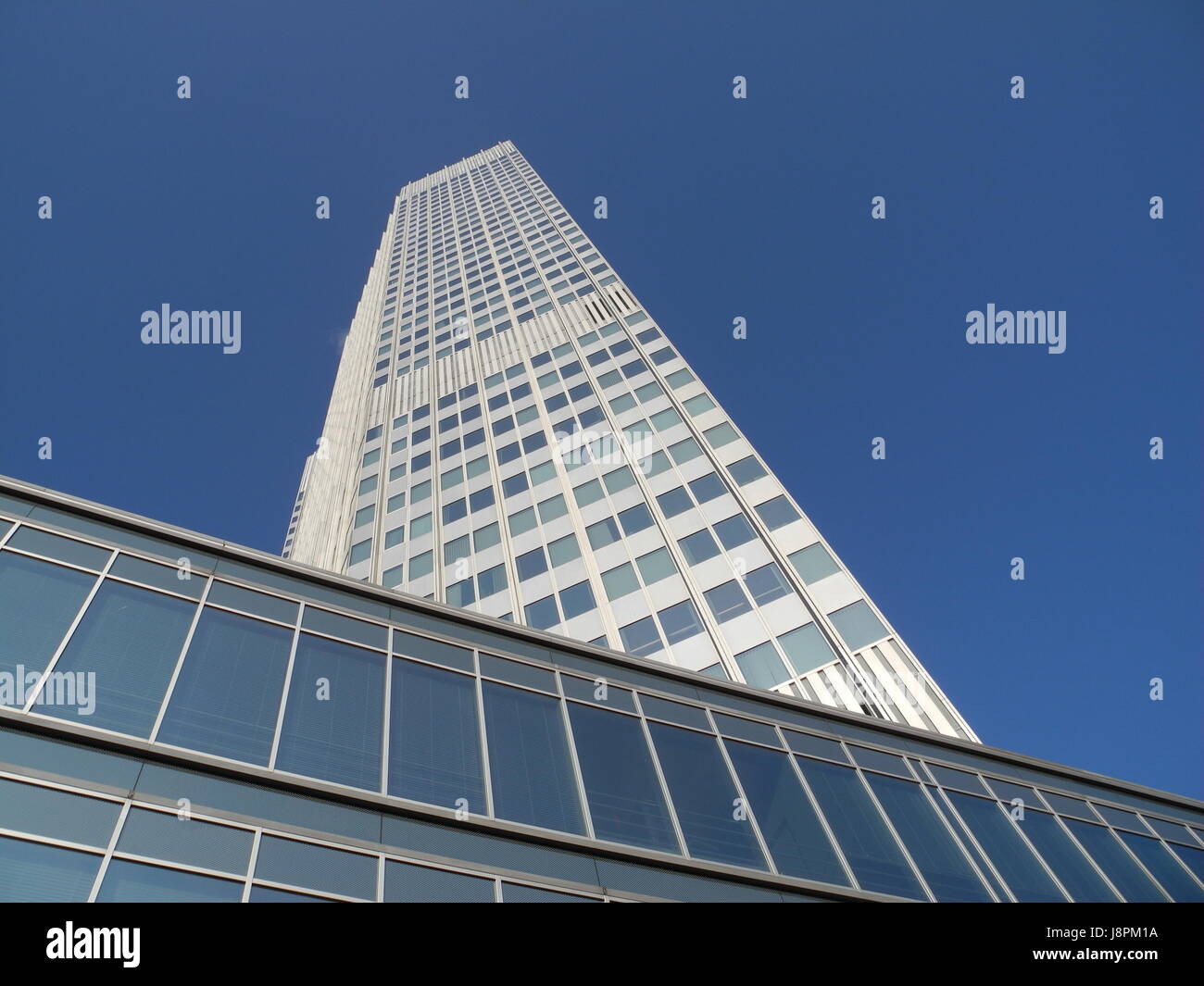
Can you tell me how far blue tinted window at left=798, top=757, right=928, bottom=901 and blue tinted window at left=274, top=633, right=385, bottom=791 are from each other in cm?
791

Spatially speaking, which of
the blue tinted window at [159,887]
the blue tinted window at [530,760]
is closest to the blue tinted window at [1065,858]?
the blue tinted window at [530,760]

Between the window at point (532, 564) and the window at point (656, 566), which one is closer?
the window at point (656, 566)

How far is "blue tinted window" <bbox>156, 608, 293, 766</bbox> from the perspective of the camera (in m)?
11.8

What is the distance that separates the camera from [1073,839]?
59.6ft

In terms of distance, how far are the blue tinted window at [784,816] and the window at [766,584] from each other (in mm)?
14351

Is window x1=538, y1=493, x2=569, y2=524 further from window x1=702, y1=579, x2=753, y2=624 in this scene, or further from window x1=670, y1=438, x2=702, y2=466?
window x1=702, y1=579, x2=753, y2=624

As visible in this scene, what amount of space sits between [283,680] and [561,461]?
2771 centimetres

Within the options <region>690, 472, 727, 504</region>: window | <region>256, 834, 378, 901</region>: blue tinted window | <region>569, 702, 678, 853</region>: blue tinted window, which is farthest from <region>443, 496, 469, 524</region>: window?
<region>256, 834, 378, 901</region>: blue tinted window

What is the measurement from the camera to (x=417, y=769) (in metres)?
12.9

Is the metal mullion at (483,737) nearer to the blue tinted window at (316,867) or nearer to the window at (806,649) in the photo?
the blue tinted window at (316,867)

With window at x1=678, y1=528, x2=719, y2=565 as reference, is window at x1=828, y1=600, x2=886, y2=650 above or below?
below

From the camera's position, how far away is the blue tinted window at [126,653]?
1138cm

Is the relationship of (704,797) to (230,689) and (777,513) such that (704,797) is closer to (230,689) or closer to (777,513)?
(230,689)

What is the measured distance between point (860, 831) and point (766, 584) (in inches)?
637
